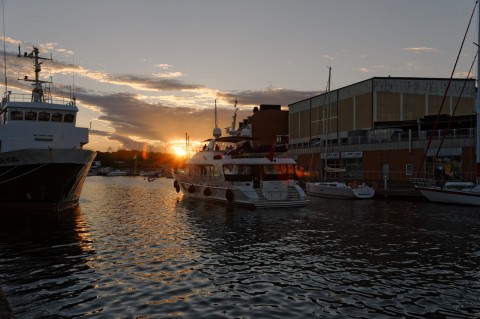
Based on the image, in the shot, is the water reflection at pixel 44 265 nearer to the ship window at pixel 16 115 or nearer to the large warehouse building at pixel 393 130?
the ship window at pixel 16 115

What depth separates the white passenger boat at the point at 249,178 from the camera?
3066 cm

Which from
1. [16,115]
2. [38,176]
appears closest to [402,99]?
[16,115]

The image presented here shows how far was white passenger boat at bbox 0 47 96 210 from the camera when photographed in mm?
25453

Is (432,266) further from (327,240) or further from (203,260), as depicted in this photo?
(203,260)

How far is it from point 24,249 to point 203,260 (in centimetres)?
725

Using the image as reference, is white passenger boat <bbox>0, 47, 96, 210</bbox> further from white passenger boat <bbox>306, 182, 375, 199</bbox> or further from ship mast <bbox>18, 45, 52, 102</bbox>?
white passenger boat <bbox>306, 182, 375, 199</bbox>

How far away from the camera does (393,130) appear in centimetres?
5406

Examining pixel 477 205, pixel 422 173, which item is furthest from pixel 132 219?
pixel 422 173

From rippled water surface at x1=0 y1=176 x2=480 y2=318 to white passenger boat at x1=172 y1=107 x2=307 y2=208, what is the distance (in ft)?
19.5

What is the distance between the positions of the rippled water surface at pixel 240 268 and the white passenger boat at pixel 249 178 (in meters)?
5.94

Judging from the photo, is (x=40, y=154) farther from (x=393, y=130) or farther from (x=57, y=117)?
(x=393, y=130)

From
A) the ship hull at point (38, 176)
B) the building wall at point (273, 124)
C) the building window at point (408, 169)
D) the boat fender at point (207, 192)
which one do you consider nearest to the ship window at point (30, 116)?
the ship hull at point (38, 176)

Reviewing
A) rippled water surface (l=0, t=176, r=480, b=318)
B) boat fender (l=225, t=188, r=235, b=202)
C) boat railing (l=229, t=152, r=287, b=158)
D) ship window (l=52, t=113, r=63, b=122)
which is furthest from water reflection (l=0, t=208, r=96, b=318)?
boat railing (l=229, t=152, r=287, b=158)

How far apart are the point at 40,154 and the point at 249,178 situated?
14596mm
